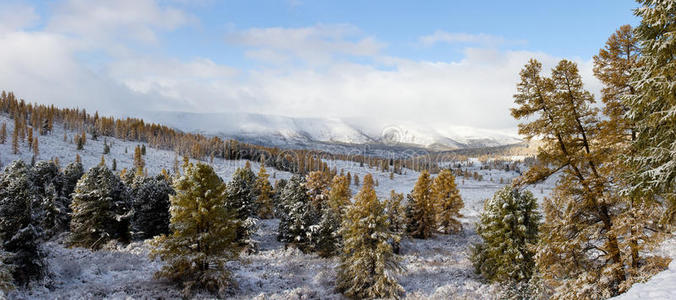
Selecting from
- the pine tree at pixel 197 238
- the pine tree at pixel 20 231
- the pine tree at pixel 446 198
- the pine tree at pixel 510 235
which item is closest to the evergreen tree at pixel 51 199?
the pine tree at pixel 20 231

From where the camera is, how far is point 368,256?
2464 cm

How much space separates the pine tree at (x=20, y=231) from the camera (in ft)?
61.0

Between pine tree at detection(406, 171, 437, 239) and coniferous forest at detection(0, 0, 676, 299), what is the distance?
0.21 m

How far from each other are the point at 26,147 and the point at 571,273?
16381cm

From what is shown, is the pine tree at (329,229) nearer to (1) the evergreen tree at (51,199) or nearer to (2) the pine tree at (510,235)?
(2) the pine tree at (510,235)

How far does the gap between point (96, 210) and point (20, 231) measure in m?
14.3

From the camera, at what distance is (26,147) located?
119438 mm

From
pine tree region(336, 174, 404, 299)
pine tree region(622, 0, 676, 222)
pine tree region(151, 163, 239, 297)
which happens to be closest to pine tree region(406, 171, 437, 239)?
pine tree region(336, 174, 404, 299)

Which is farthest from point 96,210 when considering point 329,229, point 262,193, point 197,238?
point 262,193

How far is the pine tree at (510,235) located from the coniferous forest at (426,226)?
106mm

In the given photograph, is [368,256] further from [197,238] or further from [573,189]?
[573,189]

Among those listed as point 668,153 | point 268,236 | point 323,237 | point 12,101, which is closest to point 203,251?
point 323,237

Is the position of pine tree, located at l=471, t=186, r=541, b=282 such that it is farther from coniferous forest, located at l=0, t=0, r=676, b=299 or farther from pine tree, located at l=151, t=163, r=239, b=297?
pine tree, located at l=151, t=163, r=239, b=297

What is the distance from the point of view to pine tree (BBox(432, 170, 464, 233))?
44375 mm
